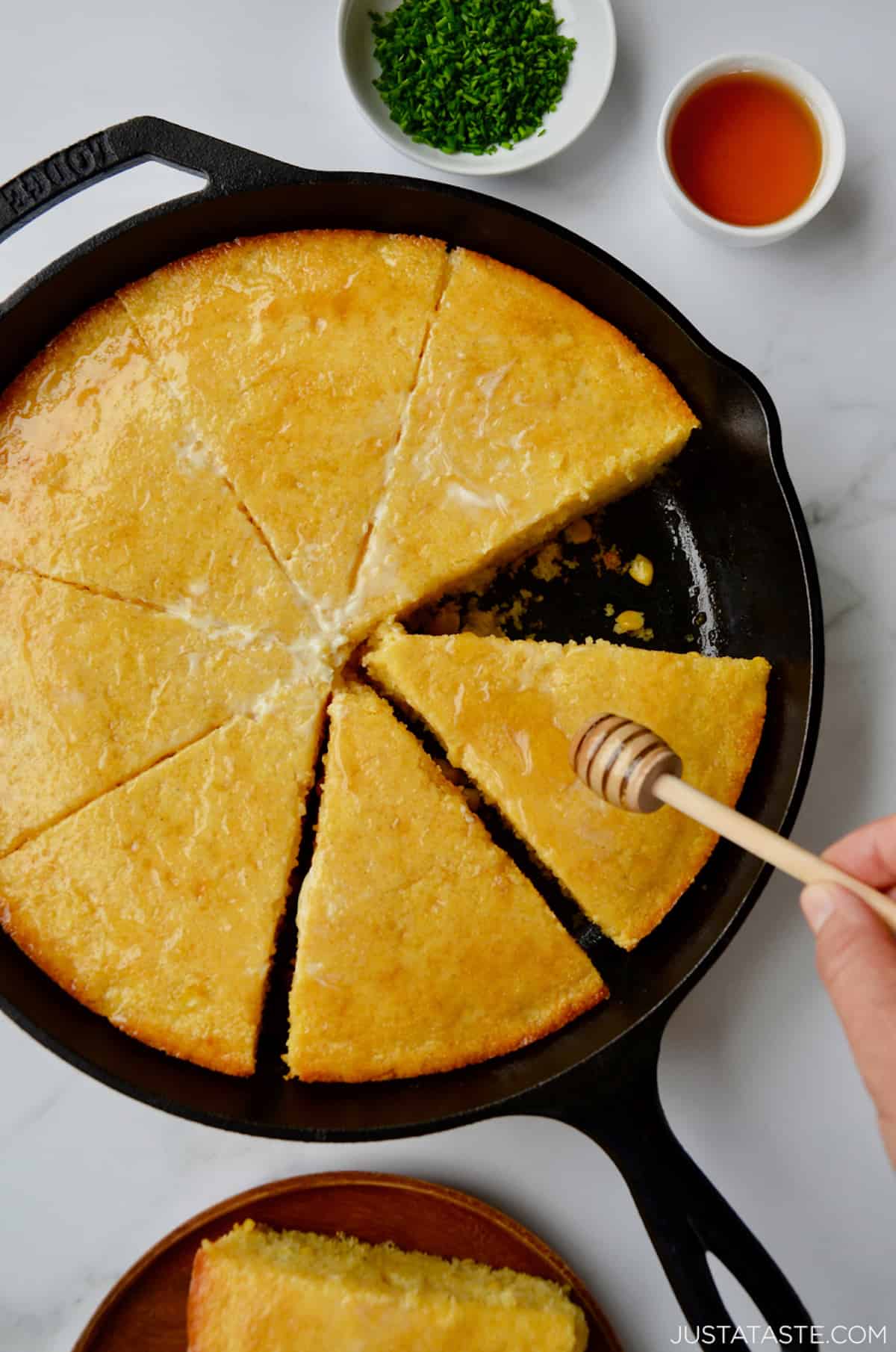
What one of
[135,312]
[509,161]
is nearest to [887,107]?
[509,161]

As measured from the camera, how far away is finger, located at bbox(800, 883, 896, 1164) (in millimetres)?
2195

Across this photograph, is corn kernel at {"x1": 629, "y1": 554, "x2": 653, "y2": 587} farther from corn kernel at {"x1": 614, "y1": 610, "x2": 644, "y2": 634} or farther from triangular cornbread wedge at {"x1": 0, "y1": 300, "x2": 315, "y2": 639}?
triangular cornbread wedge at {"x1": 0, "y1": 300, "x2": 315, "y2": 639}

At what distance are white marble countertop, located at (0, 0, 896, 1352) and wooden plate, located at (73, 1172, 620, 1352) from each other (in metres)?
0.13

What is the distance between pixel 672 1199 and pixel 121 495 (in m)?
2.25

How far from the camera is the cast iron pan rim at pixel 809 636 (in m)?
2.80

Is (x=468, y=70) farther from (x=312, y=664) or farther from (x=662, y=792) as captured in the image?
(x=662, y=792)

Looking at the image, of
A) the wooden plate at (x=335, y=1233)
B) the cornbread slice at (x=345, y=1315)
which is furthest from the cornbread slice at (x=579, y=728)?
the cornbread slice at (x=345, y=1315)

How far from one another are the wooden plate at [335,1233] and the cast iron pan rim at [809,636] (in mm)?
A: 388

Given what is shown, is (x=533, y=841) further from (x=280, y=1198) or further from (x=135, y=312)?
(x=135, y=312)

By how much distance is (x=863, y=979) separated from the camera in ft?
7.30

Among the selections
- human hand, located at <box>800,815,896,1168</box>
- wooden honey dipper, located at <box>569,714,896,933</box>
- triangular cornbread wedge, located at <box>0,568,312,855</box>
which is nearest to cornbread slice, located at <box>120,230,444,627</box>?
triangular cornbread wedge, located at <box>0,568,312,855</box>

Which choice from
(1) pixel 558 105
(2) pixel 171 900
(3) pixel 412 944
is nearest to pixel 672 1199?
(3) pixel 412 944

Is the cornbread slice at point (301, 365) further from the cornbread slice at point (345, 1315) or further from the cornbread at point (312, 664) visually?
the cornbread slice at point (345, 1315)

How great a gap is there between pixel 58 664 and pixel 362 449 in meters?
0.98
